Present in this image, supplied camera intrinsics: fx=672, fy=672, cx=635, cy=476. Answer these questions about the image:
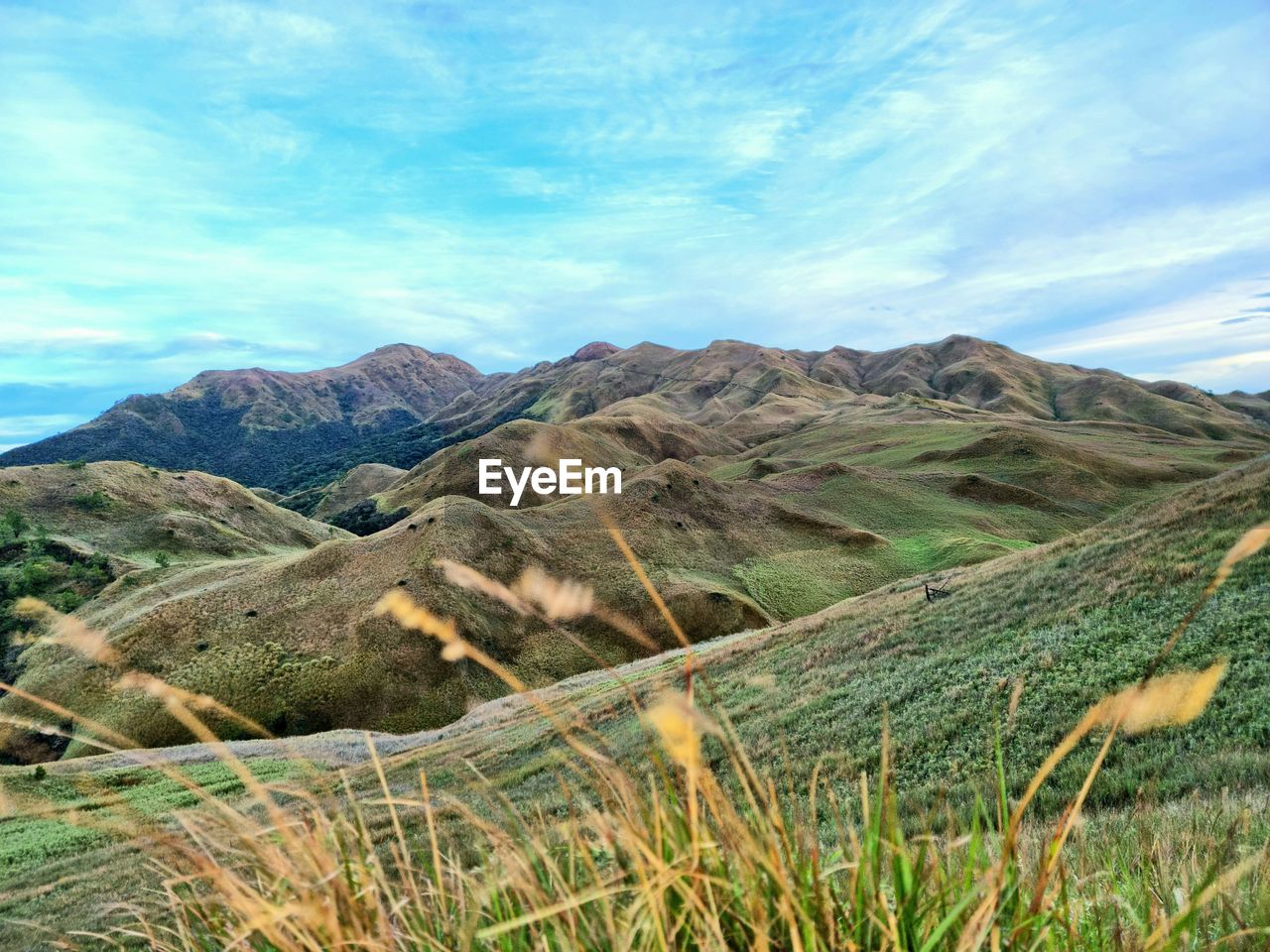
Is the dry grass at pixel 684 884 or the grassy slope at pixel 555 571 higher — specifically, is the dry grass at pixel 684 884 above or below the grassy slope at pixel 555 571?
above

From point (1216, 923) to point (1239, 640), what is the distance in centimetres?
1181

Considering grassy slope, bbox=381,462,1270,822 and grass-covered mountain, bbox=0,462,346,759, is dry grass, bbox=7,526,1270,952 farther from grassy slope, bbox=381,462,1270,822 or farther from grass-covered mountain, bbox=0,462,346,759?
grass-covered mountain, bbox=0,462,346,759

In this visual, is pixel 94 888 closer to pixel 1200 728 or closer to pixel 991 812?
pixel 991 812

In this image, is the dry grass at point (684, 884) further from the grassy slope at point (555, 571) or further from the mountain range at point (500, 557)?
the grassy slope at point (555, 571)

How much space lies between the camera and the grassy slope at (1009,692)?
798 centimetres

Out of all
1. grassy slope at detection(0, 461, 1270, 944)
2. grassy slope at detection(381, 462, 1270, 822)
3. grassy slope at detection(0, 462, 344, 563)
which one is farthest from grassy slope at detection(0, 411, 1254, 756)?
grassy slope at detection(381, 462, 1270, 822)

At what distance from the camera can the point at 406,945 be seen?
2371 millimetres

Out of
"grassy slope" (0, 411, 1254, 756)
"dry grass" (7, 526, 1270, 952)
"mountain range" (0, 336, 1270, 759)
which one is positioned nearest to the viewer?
"dry grass" (7, 526, 1270, 952)

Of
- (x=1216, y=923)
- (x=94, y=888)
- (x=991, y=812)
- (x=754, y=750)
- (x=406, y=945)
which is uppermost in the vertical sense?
(x=406, y=945)

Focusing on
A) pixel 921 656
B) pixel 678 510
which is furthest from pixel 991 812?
pixel 678 510

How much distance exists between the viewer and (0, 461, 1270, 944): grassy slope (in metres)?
7.98

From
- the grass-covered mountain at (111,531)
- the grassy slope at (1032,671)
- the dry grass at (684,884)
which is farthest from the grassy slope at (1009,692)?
the grass-covered mountain at (111,531)

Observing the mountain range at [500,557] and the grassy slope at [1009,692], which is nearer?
the grassy slope at [1009,692]

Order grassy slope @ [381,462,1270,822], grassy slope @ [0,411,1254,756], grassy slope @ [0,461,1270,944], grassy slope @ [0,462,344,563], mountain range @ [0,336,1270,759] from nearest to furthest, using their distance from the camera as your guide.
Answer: grassy slope @ [0,461,1270,944]
grassy slope @ [381,462,1270,822]
grassy slope @ [0,411,1254,756]
mountain range @ [0,336,1270,759]
grassy slope @ [0,462,344,563]
